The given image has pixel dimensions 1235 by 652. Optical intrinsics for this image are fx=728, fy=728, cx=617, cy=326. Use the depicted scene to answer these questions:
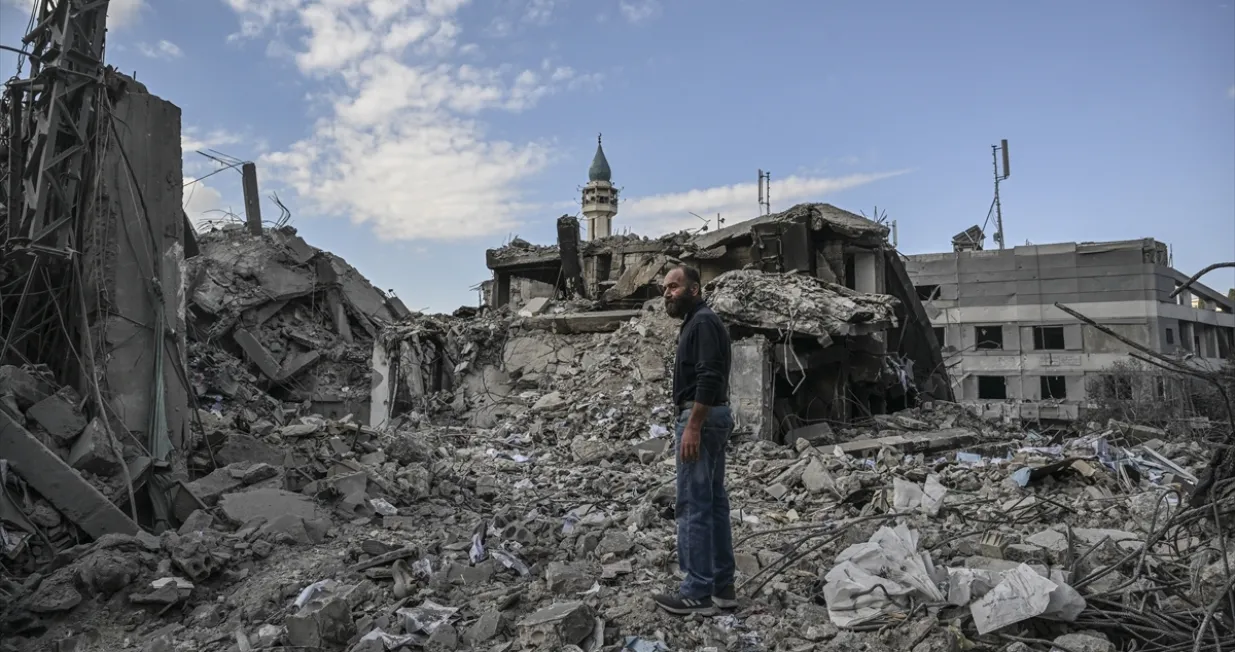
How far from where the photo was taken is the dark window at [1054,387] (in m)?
25.2

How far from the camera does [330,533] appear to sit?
4.62 metres

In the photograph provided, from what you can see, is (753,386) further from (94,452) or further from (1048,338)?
(1048,338)

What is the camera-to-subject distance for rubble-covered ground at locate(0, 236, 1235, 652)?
3033mm

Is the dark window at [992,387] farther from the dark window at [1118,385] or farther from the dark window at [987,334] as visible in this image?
the dark window at [1118,385]

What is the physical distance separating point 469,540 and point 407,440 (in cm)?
271

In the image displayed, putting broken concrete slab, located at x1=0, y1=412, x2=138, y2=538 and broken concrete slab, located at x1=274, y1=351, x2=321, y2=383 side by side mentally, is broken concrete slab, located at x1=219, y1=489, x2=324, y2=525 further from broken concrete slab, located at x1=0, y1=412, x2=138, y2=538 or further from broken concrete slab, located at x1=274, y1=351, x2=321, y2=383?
broken concrete slab, located at x1=274, y1=351, x2=321, y2=383

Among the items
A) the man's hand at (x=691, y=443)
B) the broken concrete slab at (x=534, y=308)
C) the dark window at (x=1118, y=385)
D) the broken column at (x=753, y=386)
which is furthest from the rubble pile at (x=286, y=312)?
the dark window at (x=1118, y=385)

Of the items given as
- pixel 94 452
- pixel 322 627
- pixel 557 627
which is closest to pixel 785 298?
pixel 557 627

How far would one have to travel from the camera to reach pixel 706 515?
3311 mm

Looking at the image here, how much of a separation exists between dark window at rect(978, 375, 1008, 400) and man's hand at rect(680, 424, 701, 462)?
26.6 m

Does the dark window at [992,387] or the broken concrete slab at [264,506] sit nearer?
the broken concrete slab at [264,506]

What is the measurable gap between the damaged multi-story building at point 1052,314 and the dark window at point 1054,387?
0.12 feet

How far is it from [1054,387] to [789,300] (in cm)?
2199

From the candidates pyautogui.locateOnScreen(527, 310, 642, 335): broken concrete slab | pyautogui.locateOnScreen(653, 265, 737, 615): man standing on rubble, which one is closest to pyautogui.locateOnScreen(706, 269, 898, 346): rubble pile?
pyautogui.locateOnScreen(527, 310, 642, 335): broken concrete slab
